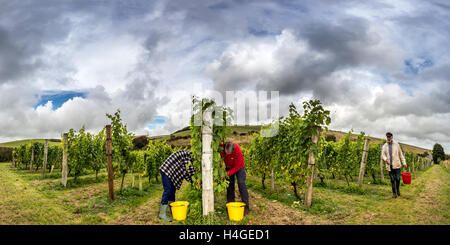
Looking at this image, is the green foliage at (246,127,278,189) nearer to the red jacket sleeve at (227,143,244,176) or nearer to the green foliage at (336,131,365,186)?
the red jacket sleeve at (227,143,244,176)

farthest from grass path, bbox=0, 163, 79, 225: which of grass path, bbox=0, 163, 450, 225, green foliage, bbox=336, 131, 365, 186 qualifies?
green foliage, bbox=336, 131, 365, 186

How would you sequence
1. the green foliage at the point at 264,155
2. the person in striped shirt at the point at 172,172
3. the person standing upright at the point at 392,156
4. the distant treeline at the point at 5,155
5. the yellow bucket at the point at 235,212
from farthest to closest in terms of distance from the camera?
the distant treeline at the point at 5,155, the green foliage at the point at 264,155, the person standing upright at the point at 392,156, the person in striped shirt at the point at 172,172, the yellow bucket at the point at 235,212

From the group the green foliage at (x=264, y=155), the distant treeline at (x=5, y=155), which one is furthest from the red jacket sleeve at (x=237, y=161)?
the distant treeline at (x=5, y=155)

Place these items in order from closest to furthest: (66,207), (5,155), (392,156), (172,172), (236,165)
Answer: (172,172)
(236,165)
(66,207)
(392,156)
(5,155)

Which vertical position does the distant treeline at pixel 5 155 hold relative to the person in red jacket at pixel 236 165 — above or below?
below

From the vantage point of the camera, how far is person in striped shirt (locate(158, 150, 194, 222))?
545 cm

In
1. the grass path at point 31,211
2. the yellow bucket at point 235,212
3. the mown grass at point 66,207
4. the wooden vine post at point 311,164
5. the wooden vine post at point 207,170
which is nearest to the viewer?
the wooden vine post at point 207,170

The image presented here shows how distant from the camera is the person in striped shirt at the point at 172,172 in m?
5.45

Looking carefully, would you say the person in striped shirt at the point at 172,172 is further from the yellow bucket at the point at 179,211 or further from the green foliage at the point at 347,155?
the green foliage at the point at 347,155

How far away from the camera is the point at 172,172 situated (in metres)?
5.47

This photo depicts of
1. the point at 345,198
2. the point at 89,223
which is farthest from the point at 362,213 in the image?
the point at 89,223

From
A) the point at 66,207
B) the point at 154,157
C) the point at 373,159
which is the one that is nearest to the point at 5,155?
the point at 154,157

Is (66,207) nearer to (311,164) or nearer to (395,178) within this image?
(311,164)
